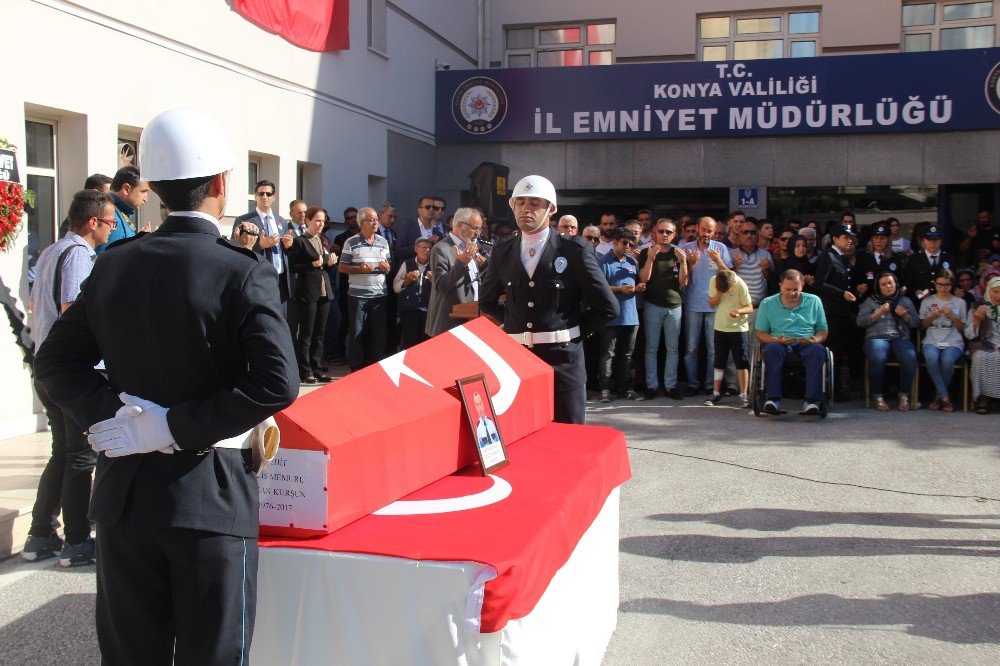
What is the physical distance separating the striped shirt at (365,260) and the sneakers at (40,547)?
6.52 metres

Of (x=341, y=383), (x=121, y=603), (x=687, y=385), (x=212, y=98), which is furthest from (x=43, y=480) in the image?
(x=687, y=385)

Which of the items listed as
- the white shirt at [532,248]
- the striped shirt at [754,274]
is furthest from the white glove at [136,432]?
the striped shirt at [754,274]

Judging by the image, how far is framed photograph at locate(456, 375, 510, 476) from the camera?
350 cm

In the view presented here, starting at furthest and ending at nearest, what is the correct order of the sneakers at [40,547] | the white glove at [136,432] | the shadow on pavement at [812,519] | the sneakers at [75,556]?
the shadow on pavement at [812,519], the sneakers at [40,547], the sneakers at [75,556], the white glove at [136,432]

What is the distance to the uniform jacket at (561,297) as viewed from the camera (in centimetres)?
535

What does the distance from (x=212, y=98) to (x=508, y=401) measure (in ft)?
27.8

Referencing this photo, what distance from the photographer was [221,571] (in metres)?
2.38

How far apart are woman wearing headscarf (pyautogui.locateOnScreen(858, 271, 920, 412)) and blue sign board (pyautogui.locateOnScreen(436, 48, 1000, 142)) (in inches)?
225

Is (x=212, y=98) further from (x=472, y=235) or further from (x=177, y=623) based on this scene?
(x=177, y=623)

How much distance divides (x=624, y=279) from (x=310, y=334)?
3587mm

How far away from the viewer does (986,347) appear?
34.0 feet

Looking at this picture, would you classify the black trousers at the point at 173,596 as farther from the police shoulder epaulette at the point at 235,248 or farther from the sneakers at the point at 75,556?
the sneakers at the point at 75,556

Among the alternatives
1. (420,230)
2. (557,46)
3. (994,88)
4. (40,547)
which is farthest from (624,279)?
(557,46)

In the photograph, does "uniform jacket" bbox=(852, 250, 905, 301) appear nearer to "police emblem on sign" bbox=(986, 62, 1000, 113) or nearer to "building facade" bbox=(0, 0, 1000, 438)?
"building facade" bbox=(0, 0, 1000, 438)
